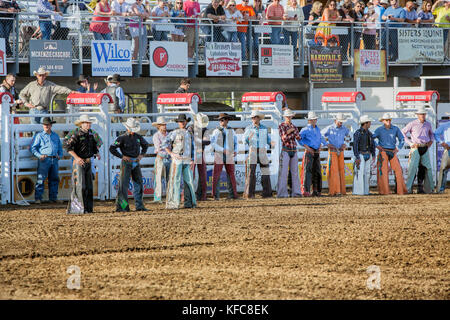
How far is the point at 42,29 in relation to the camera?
2019 cm

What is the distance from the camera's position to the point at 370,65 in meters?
24.9

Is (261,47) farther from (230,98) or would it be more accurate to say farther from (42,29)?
(42,29)

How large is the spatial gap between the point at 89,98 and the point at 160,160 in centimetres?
210

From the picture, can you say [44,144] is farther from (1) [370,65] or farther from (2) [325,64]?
(1) [370,65]

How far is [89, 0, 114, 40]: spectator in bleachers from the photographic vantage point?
2089 cm

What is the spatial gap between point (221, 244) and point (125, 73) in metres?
10.9

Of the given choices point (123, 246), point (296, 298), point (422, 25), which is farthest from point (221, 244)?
point (422, 25)

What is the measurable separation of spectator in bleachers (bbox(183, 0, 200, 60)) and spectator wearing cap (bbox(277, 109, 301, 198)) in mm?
5102

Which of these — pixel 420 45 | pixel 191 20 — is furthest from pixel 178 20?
pixel 420 45

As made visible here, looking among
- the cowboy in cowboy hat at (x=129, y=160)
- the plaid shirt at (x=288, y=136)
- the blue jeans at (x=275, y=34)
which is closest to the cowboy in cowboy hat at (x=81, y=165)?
the cowboy in cowboy hat at (x=129, y=160)

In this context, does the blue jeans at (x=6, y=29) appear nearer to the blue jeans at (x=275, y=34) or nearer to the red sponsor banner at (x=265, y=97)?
the red sponsor banner at (x=265, y=97)

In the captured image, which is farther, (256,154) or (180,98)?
(180,98)

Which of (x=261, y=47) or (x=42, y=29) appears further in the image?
(x=261, y=47)

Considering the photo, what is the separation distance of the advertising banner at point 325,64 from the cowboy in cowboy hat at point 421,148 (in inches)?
205
